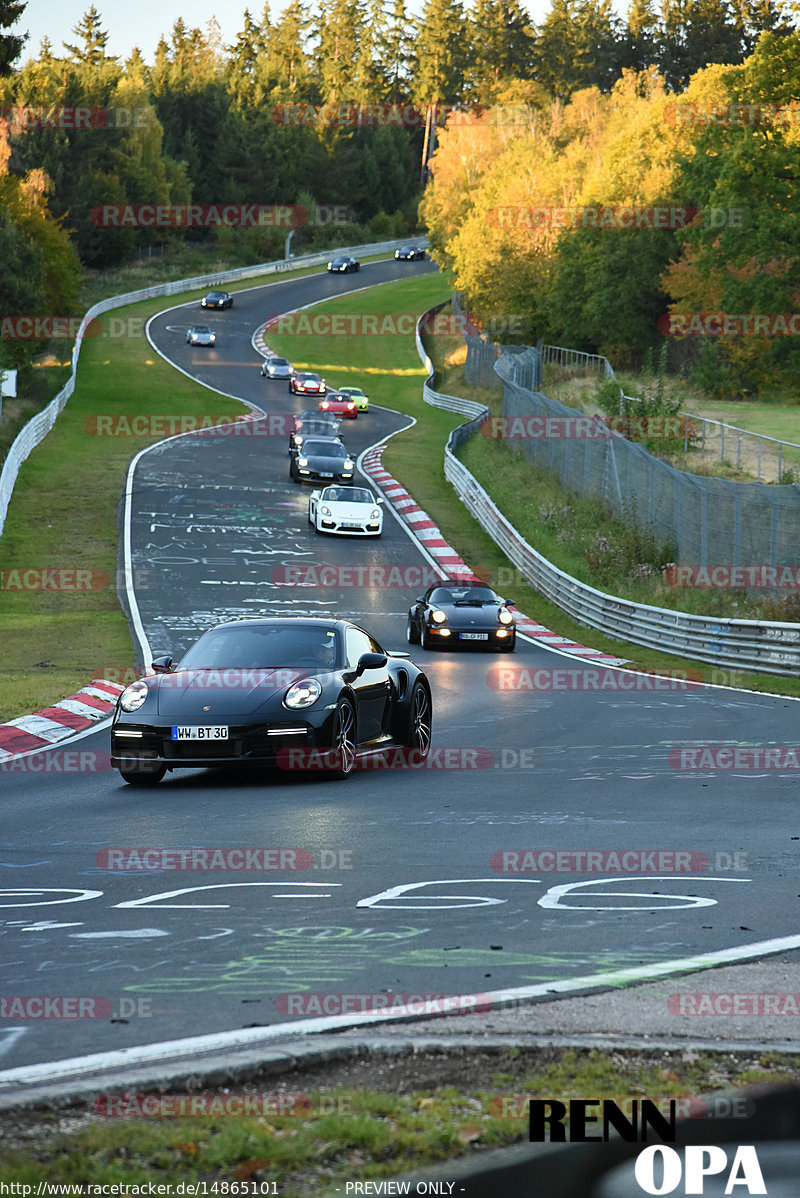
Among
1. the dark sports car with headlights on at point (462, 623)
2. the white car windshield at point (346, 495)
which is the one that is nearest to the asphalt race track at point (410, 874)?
the dark sports car with headlights on at point (462, 623)

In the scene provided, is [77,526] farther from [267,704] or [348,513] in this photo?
[267,704]

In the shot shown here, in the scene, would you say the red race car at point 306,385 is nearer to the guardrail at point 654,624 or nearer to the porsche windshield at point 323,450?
the porsche windshield at point 323,450

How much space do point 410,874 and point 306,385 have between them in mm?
62215

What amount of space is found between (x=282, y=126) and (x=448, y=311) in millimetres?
53870

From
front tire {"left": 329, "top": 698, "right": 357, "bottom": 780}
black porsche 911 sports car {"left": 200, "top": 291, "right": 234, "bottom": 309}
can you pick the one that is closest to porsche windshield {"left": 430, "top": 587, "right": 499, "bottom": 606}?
front tire {"left": 329, "top": 698, "right": 357, "bottom": 780}

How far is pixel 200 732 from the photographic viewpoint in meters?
12.5

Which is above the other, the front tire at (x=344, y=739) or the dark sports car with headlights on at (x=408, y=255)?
the dark sports car with headlights on at (x=408, y=255)

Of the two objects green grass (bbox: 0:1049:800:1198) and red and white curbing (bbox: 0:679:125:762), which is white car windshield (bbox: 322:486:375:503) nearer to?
red and white curbing (bbox: 0:679:125:762)

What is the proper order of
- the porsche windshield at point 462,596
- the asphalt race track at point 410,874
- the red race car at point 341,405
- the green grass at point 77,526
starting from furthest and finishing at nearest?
the red race car at point 341,405
the porsche windshield at point 462,596
the green grass at point 77,526
the asphalt race track at point 410,874

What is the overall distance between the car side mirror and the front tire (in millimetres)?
463

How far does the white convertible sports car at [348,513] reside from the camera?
1561 inches

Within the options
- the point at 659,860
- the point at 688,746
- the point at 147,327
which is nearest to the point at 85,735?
the point at 688,746

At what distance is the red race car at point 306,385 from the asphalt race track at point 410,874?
163ft

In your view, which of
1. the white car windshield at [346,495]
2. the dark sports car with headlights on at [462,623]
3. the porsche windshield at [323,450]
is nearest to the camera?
the dark sports car with headlights on at [462,623]
